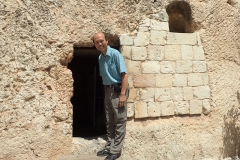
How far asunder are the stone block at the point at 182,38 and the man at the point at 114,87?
1.16 metres

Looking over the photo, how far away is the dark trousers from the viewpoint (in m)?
3.40

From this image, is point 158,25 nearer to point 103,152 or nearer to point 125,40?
point 125,40

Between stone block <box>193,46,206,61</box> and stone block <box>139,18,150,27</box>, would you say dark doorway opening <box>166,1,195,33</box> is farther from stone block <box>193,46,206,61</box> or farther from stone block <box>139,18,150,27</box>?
stone block <box>139,18,150,27</box>

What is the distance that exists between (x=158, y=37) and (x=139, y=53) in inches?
15.7

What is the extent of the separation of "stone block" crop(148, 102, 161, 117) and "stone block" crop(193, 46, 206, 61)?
0.97 m

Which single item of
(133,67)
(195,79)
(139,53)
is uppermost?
(139,53)

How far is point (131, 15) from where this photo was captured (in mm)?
3953

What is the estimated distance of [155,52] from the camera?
404cm

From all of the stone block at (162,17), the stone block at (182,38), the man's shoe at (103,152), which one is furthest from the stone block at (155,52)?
the man's shoe at (103,152)

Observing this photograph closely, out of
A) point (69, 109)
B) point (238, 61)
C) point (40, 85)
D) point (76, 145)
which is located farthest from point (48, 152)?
point (238, 61)

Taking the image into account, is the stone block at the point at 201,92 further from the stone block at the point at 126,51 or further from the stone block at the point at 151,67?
the stone block at the point at 126,51

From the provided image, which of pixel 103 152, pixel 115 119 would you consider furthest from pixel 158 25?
pixel 103 152

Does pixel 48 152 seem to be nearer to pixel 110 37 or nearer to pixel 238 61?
pixel 110 37

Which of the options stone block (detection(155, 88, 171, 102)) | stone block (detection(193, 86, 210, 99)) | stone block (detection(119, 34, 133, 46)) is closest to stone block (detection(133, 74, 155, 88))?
stone block (detection(155, 88, 171, 102))
